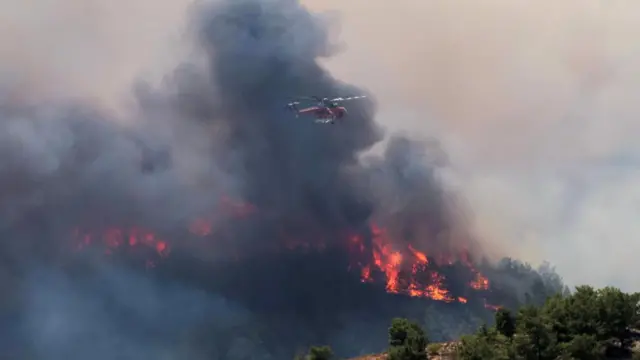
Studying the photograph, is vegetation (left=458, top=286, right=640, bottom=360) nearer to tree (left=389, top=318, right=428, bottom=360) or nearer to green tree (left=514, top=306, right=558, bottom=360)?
green tree (left=514, top=306, right=558, bottom=360)

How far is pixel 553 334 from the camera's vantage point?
232 feet

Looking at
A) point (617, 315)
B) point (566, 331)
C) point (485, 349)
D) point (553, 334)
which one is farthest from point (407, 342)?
point (617, 315)

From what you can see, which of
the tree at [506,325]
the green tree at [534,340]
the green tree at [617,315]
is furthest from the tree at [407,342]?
the green tree at [617,315]

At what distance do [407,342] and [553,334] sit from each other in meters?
18.1

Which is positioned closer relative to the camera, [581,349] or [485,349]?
[485,349]

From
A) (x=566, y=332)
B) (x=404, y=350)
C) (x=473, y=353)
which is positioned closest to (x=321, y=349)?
(x=404, y=350)

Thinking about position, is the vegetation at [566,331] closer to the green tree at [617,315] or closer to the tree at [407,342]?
the green tree at [617,315]

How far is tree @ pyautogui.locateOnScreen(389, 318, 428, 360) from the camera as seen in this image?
68.9 metres

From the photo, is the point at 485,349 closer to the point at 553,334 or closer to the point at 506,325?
the point at 553,334

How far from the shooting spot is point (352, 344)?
16600 cm

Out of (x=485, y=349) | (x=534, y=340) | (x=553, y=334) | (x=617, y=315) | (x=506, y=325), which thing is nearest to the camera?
(x=485, y=349)

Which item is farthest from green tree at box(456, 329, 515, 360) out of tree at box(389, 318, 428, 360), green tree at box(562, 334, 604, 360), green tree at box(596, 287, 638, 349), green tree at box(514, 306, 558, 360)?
green tree at box(596, 287, 638, 349)

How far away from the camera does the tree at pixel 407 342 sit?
68938 millimetres

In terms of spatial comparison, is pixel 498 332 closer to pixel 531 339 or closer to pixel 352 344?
pixel 531 339
